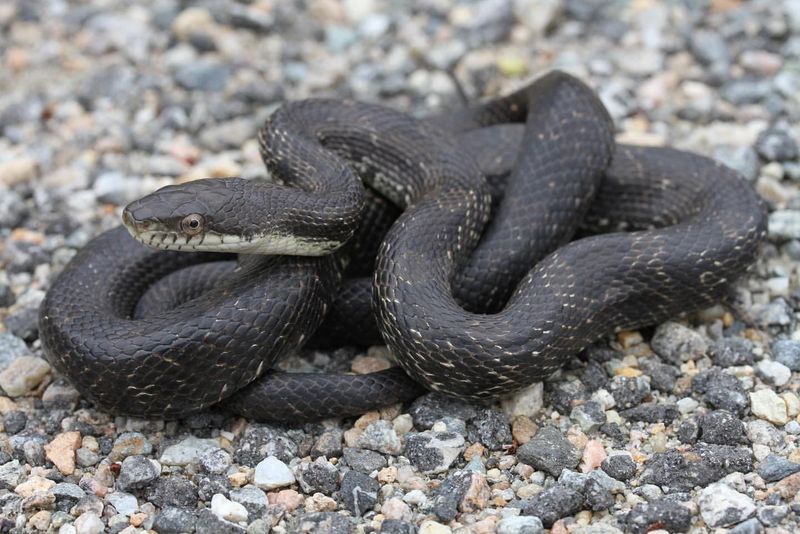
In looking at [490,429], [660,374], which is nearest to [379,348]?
[490,429]

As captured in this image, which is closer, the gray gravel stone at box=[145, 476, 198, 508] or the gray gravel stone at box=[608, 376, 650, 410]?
the gray gravel stone at box=[145, 476, 198, 508]

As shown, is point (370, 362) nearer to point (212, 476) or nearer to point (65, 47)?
point (212, 476)

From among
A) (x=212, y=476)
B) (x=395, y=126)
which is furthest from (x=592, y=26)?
(x=212, y=476)

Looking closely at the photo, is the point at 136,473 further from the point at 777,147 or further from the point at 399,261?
the point at 777,147

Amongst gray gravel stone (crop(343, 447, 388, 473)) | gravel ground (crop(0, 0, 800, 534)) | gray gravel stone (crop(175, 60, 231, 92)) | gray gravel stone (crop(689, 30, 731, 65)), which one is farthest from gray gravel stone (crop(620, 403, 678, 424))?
gray gravel stone (crop(175, 60, 231, 92))

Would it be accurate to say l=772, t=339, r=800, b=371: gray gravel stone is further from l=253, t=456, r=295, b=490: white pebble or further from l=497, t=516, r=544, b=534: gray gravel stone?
l=253, t=456, r=295, b=490: white pebble

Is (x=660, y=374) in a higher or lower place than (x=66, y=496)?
higher

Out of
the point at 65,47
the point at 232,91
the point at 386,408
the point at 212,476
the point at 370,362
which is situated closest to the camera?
the point at 212,476
